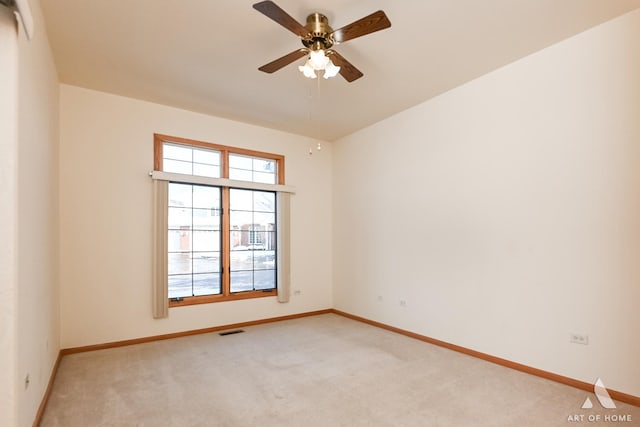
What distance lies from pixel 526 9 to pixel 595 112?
3.44 ft

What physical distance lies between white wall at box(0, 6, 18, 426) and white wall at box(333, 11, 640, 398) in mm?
3776

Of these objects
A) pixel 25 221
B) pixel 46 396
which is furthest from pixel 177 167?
pixel 46 396

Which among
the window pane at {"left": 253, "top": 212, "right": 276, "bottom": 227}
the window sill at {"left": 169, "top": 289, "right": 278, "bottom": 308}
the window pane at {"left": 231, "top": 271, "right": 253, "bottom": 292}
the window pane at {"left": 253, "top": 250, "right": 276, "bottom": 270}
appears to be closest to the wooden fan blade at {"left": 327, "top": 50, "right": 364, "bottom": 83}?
the window pane at {"left": 253, "top": 212, "right": 276, "bottom": 227}


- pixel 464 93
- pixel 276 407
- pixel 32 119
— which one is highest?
pixel 464 93

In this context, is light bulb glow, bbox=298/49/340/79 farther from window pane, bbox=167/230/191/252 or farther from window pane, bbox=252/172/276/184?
window pane, bbox=167/230/191/252

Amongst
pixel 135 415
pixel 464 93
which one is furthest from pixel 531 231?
pixel 135 415

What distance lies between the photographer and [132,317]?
4016 millimetres

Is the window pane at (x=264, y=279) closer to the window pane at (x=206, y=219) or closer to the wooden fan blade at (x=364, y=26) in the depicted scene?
the window pane at (x=206, y=219)

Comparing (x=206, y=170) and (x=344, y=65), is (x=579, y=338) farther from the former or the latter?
(x=206, y=170)

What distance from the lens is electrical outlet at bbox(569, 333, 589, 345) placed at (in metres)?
2.75

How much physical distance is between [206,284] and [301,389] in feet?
7.81

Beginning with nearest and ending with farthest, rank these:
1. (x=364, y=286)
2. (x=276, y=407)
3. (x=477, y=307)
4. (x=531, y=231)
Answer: (x=276, y=407), (x=531, y=231), (x=477, y=307), (x=364, y=286)

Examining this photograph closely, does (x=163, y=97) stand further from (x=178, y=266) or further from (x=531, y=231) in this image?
(x=531, y=231)

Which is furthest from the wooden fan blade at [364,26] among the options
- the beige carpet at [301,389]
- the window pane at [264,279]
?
the window pane at [264,279]
